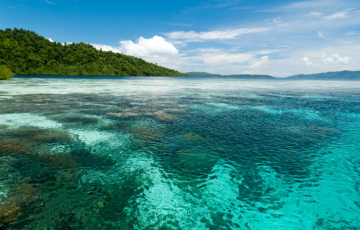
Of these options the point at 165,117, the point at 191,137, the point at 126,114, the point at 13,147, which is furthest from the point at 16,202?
the point at 126,114

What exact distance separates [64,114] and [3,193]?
1808 centimetres

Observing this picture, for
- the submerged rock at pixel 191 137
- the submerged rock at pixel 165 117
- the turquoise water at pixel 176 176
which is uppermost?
the submerged rock at pixel 165 117

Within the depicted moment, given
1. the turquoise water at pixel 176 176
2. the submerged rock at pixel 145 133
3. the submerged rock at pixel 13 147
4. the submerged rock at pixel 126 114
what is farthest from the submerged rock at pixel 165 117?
the submerged rock at pixel 13 147

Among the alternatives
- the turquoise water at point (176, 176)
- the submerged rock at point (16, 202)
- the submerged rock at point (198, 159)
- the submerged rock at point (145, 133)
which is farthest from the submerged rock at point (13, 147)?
the submerged rock at point (198, 159)

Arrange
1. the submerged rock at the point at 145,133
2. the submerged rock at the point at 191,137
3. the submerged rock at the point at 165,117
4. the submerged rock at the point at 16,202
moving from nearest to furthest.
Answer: the submerged rock at the point at 16,202, the submerged rock at the point at 191,137, the submerged rock at the point at 145,133, the submerged rock at the point at 165,117

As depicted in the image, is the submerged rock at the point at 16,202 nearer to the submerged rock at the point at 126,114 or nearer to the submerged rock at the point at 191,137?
the submerged rock at the point at 191,137

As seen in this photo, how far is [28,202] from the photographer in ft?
28.8

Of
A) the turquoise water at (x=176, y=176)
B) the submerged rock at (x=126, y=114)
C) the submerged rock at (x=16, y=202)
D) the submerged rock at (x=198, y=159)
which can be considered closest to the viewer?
the submerged rock at (x=16, y=202)

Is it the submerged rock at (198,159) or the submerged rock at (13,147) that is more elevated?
the submerged rock at (13,147)

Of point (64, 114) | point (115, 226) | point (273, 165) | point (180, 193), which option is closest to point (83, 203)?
point (115, 226)

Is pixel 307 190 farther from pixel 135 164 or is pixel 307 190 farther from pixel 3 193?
pixel 3 193

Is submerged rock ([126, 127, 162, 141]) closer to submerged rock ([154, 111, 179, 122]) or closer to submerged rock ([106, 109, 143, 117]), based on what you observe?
submerged rock ([154, 111, 179, 122])

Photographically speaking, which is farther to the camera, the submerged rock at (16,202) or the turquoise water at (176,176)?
the turquoise water at (176,176)

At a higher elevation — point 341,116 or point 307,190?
point 341,116
